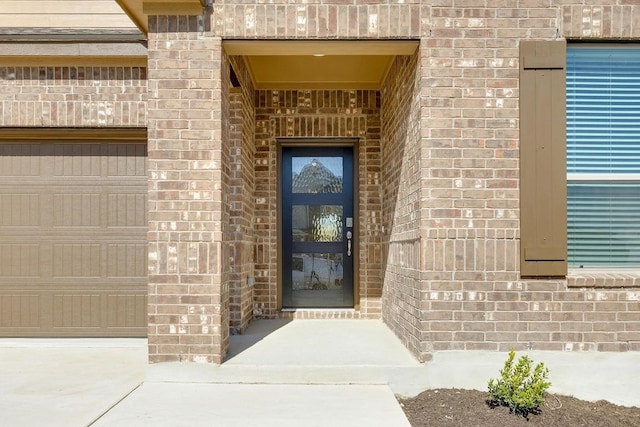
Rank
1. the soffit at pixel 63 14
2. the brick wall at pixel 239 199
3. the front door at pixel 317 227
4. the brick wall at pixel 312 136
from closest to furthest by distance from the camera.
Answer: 1. the brick wall at pixel 239 199
2. the soffit at pixel 63 14
3. the brick wall at pixel 312 136
4. the front door at pixel 317 227

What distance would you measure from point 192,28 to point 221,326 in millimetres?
2447

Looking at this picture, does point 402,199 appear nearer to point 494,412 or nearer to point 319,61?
point 319,61

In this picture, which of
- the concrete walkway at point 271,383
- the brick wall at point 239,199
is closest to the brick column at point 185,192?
the concrete walkway at point 271,383

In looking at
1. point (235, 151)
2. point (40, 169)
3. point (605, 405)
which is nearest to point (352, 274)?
point (235, 151)

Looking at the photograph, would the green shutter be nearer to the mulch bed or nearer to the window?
the window

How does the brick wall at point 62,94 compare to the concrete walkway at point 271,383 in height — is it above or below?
above

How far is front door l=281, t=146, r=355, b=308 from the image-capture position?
19.7ft

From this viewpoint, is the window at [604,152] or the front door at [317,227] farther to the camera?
the front door at [317,227]

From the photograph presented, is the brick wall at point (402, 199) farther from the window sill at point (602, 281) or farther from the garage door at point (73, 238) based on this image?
the garage door at point (73, 238)

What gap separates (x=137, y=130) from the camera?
5.23 m

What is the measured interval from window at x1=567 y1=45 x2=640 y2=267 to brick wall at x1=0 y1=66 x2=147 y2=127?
423cm

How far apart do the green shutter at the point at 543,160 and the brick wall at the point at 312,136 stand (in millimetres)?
2223

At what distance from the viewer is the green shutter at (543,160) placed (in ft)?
12.7

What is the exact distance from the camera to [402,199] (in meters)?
4.71
